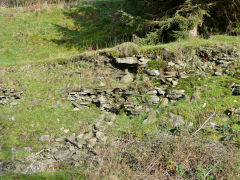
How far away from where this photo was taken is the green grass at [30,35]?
12.5 m

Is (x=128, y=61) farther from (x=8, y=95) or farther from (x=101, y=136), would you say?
(x=8, y=95)

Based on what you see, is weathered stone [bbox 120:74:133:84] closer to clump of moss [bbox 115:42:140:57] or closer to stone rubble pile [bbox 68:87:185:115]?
stone rubble pile [bbox 68:87:185:115]

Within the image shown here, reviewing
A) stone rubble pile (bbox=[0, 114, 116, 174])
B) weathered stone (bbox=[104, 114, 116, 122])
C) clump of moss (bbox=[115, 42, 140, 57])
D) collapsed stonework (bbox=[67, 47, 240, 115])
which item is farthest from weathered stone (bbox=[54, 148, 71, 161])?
clump of moss (bbox=[115, 42, 140, 57])

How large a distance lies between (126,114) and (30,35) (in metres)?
11.7

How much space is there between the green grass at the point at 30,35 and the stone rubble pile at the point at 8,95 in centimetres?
360

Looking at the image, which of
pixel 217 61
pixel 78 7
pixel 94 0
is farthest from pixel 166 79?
pixel 94 0

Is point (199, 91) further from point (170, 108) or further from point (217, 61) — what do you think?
point (217, 61)

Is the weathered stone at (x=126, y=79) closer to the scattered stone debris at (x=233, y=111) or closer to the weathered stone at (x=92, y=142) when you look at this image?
the weathered stone at (x=92, y=142)

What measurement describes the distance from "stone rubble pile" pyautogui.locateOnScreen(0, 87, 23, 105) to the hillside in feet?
0.11

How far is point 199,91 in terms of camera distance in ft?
21.2

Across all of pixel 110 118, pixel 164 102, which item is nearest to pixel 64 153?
pixel 110 118

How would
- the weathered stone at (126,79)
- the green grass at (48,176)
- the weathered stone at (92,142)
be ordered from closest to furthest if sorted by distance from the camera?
the green grass at (48,176) → the weathered stone at (92,142) → the weathered stone at (126,79)

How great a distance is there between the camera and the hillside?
4199 millimetres

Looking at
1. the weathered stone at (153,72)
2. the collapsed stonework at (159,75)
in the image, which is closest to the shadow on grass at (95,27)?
the collapsed stonework at (159,75)
